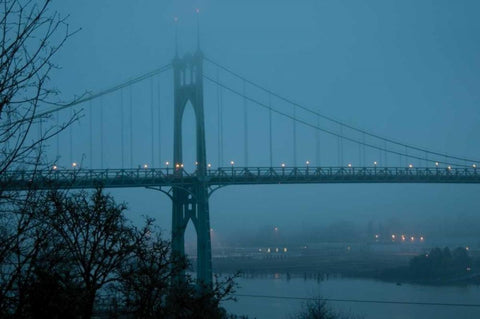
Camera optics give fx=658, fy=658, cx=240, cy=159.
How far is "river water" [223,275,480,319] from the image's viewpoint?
2077 cm

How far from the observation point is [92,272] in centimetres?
547

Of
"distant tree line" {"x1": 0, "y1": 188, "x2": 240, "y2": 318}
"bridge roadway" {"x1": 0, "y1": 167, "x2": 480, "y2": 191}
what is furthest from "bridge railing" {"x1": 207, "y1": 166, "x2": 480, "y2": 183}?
"distant tree line" {"x1": 0, "y1": 188, "x2": 240, "y2": 318}

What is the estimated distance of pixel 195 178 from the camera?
23.0m

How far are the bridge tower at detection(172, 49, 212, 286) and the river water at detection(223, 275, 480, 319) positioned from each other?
6.77 feet

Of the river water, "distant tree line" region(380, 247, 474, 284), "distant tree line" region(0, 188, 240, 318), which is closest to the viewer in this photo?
"distant tree line" region(0, 188, 240, 318)

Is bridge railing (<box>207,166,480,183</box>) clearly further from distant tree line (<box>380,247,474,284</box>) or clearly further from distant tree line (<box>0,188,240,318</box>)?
distant tree line (<box>0,188,240,318</box>)

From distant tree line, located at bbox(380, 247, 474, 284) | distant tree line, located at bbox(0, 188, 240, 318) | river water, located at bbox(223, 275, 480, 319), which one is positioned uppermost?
distant tree line, located at bbox(0, 188, 240, 318)

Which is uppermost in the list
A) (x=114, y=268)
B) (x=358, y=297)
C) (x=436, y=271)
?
(x=114, y=268)

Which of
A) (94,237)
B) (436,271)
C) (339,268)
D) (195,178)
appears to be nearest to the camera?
(94,237)

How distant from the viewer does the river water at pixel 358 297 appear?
20.8 m

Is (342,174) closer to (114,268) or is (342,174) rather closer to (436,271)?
(436,271)

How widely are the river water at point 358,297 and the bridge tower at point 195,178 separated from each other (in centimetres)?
206

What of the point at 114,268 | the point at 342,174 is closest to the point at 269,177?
the point at 342,174

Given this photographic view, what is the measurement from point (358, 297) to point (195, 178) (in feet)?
24.9
